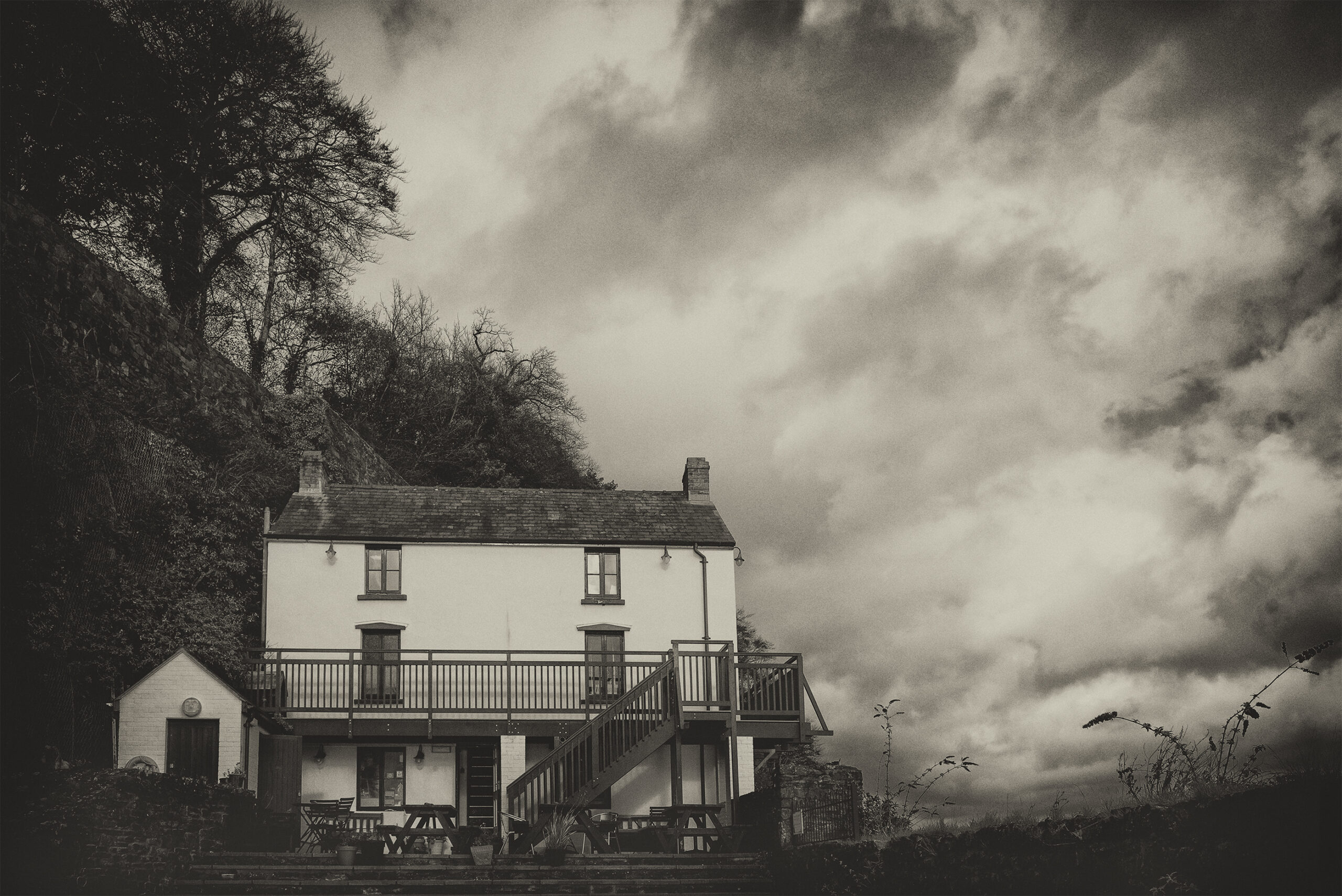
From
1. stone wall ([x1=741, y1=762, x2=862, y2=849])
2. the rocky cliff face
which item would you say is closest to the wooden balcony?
the rocky cliff face

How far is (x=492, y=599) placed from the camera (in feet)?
84.1

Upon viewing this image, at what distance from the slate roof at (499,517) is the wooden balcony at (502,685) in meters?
2.58

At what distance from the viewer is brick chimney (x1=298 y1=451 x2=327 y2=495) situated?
2662 cm

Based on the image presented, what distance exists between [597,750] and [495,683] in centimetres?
430

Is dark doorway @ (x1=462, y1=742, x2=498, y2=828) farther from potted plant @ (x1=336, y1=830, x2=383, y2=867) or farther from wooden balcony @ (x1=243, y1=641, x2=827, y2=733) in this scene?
potted plant @ (x1=336, y1=830, x2=383, y2=867)

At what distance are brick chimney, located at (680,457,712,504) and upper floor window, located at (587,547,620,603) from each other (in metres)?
2.83

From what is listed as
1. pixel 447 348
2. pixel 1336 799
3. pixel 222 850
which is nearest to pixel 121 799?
pixel 222 850

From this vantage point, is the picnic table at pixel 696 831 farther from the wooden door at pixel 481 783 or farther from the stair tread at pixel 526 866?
the wooden door at pixel 481 783

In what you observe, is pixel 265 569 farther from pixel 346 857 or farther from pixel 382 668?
pixel 346 857

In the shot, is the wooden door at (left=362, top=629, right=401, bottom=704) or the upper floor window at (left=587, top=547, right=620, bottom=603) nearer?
the wooden door at (left=362, top=629, right=401, bottom=704)

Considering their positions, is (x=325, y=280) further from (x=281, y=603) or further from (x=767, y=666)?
(x=767, y=666)

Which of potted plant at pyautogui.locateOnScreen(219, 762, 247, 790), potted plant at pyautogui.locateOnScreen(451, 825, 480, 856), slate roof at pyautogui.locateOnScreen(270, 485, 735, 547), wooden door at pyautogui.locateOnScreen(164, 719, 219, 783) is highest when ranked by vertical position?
slate roof at pyautogui.locateOnScreen(270, 485, 735, 547)

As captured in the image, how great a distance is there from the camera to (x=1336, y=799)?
21.8 ft

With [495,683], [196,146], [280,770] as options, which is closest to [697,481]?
[495,683]
